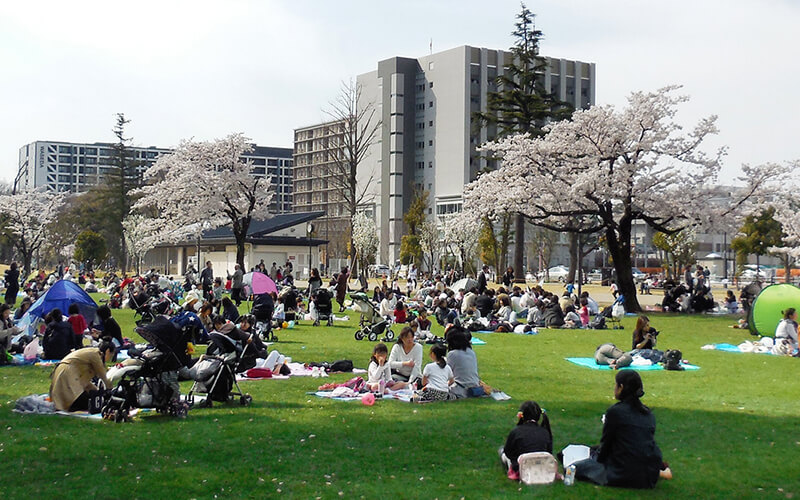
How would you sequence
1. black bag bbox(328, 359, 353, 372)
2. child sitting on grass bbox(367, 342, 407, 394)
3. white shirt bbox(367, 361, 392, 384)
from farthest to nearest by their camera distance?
black bag bbox(328, 359, 353, 372)
white shirt bbox(367, 361, 392, 384)
child sitting on grass bbox(367, 342, 407, 394)

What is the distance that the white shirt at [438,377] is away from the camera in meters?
10.7

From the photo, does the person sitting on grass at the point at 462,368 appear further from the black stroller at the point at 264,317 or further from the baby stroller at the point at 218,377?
the black stroller at the point at 264,317

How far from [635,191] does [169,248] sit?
47548 mm

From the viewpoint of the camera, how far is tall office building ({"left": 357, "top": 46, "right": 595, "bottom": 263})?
89.5 meters

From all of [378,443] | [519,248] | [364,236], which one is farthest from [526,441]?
[364,236]

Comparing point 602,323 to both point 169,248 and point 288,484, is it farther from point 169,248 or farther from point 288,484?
point 169,248

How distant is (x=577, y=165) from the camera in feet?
95.5

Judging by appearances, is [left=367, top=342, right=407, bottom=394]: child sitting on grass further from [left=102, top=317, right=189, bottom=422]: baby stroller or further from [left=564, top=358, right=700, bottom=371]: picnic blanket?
[left=564, top=358, right=700, bottom=371]: picnic blanket

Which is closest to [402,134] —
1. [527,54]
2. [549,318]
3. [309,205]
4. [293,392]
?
[309,205]

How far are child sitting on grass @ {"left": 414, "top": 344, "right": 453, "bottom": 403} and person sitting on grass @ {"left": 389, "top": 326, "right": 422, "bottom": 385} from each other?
731 mm

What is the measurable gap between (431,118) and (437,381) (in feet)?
278

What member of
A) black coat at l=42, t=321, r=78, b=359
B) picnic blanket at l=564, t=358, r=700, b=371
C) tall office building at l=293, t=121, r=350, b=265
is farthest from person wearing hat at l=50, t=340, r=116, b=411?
tall office building at l=293, t=121, r=350, b=265

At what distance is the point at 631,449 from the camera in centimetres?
665

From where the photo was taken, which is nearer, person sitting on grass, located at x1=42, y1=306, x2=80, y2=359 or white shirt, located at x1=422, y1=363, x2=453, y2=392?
white shirt, located at x1=422, y1=363, x2=453, y2=392
